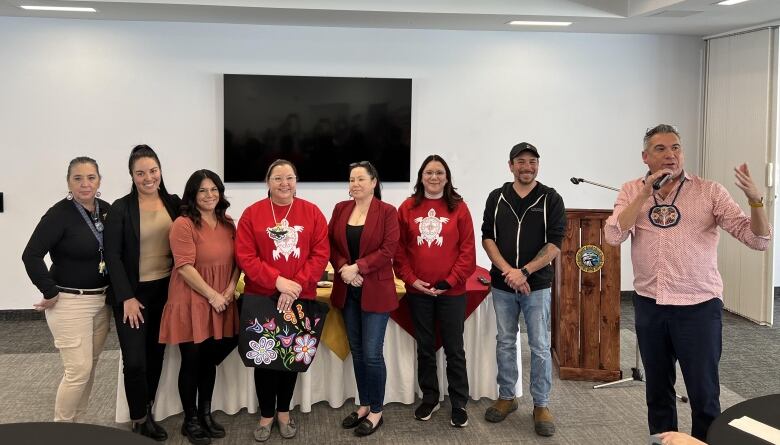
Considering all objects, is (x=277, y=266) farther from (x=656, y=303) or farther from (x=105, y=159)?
(x=105, y=159)

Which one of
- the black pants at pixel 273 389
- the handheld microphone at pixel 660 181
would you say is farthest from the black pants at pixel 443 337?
the handheld microphone at pixel 660 181

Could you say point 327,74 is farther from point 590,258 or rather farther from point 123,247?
point 123,247

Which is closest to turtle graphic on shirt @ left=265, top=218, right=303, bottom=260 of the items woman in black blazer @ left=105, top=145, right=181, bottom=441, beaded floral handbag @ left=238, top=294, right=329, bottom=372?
beaded floral handbag @ left=238, top=294, right=329, bottom=372

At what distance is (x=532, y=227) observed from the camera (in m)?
3.41

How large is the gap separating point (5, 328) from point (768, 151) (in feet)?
23.1

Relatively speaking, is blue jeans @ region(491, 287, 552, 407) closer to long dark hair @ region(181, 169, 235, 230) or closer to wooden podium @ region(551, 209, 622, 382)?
wooden podium @ region(551, 209, 622, 382)

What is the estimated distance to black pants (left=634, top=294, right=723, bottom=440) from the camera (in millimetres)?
2596

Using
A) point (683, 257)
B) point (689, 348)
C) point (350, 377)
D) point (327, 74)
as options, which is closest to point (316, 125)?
point (327, 74)

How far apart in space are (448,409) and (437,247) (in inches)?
41.6

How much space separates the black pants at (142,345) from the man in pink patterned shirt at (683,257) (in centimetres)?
229

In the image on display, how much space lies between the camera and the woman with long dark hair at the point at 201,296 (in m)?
3.10

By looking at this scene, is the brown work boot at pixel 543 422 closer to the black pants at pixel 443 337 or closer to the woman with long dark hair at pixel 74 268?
the black pants at pixel 443 337

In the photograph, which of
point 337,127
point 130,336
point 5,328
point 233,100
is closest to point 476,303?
point 130,336

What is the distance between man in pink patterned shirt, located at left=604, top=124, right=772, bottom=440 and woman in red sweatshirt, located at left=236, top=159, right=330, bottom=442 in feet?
4.94
